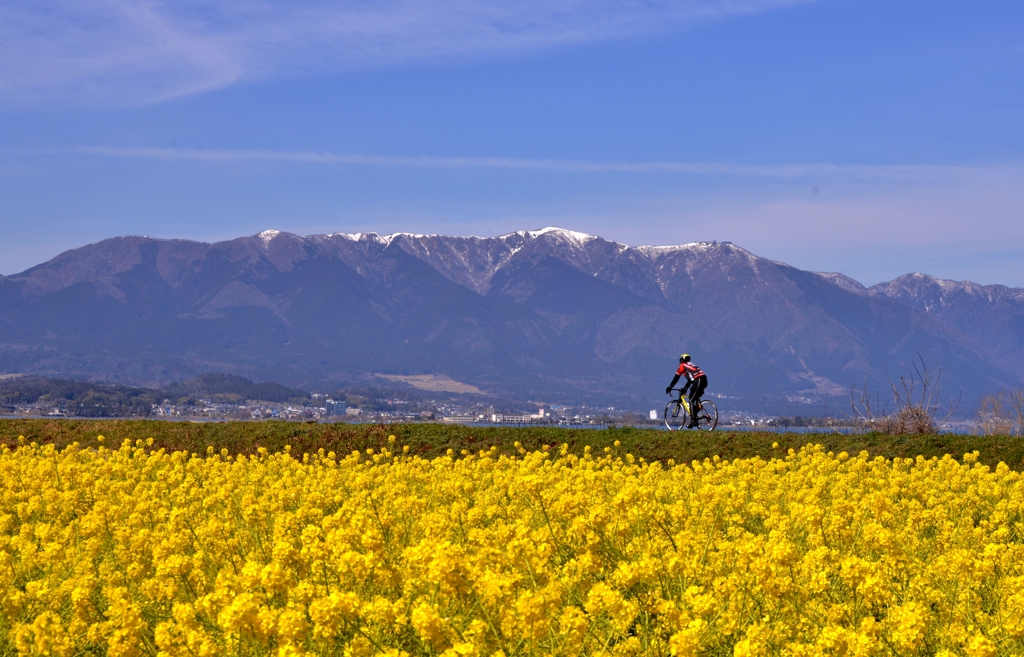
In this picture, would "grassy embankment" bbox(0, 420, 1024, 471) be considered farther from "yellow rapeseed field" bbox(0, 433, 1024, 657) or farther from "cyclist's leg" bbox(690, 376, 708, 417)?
"yellow rapeseed field" bbox(0, 433, 1024, 657)

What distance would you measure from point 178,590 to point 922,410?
23.6m

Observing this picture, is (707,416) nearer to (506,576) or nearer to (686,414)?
(686,414)

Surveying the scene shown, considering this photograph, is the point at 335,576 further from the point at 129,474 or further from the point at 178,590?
the point at 129,474

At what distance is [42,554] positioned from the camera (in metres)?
8.73

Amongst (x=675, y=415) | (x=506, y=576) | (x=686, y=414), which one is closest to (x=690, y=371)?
(x=686, y=414)

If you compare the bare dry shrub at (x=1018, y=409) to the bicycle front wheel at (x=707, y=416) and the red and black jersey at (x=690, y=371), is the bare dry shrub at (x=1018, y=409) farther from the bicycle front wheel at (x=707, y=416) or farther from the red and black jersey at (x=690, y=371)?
the red and black jersey at (x=690, y=371)

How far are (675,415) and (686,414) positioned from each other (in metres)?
0.31

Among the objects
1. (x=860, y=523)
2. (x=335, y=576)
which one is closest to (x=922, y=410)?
(x=860, y=523)

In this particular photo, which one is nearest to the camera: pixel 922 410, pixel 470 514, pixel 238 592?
pixel 238 592

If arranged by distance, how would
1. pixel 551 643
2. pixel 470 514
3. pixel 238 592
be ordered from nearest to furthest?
pixel 551 643 < pixel 238 592 < pixel 470 514

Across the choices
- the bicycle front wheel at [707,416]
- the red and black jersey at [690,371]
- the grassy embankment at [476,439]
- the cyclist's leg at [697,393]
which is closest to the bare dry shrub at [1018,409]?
the grassy embankment at [476,439]

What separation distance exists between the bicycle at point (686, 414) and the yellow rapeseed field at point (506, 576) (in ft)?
52.9

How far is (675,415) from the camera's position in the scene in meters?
28.7

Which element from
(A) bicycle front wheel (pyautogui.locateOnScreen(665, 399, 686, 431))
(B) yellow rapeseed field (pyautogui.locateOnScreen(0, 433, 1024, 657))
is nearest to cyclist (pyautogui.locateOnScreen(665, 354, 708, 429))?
(A) bicycle front wheel (pyautogui.locateOnScreen(665, 399, 686, 431))
